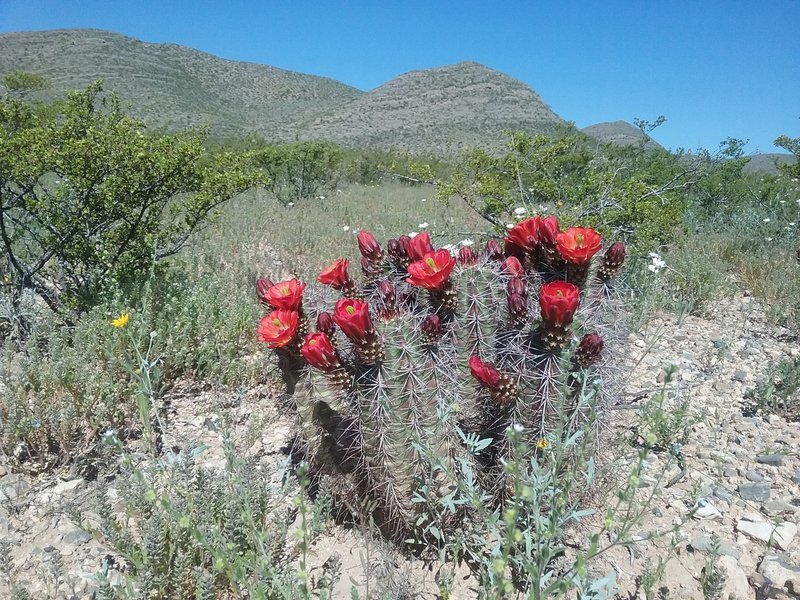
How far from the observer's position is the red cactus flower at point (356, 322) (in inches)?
70.5

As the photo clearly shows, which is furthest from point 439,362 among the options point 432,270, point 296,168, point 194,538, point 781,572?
point 296,168

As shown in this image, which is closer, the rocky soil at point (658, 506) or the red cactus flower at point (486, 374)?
the red cactus flower at point (486, 374)

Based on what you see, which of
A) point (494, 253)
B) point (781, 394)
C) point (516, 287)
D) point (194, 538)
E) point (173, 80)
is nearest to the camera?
point (194, 538)

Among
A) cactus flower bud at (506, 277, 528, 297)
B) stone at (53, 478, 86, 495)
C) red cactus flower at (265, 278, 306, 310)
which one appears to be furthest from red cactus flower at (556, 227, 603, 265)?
stone at (53, 478, 86, 495)

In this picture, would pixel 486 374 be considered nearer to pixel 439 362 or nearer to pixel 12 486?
pixel 439 362

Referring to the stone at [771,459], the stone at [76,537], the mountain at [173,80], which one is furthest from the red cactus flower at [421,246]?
the mountain at [173,80]

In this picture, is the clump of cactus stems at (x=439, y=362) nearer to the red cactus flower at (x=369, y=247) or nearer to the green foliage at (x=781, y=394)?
the red cactus flower at (x=369, y=247)

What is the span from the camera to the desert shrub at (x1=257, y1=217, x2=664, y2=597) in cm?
188

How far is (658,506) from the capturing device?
249 cm

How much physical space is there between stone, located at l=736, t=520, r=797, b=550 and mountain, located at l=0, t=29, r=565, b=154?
1404 inches

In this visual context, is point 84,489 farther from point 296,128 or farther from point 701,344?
point 296,128

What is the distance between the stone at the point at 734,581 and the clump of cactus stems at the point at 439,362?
875 mm

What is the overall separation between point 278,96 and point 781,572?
62.5 m

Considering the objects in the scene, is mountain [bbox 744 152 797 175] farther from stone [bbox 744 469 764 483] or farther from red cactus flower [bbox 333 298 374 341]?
red cactus flower [bbox 333 298 374 341]
